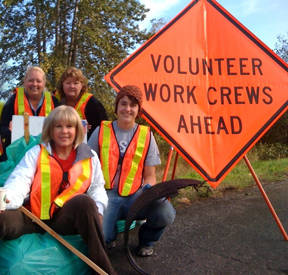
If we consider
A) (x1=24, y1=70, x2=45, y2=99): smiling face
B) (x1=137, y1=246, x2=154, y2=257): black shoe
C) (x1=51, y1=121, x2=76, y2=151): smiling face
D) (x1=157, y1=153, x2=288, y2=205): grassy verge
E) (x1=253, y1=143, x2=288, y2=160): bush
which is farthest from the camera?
(x1=253, y1=143, x2=288, y2=160): bush

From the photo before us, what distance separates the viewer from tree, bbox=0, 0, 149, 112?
43.6 ft

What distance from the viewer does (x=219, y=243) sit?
10.6 ft

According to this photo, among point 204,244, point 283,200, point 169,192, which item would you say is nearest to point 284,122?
point 283,200

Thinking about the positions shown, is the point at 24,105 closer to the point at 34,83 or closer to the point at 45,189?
the point at 34,83

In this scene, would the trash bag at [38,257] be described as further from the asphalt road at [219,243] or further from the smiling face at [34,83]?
the smiling face at [34,83]

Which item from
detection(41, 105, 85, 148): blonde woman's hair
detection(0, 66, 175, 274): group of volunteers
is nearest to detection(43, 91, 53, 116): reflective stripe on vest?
detection(0, 66, 175, 274): group of volunteers

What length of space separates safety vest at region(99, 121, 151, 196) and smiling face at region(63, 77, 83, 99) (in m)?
0.74

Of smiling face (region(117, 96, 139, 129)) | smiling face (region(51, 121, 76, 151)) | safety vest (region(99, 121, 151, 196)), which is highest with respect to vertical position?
smiling face (region(117, 96, 139, 129))

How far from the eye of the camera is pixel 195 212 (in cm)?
426

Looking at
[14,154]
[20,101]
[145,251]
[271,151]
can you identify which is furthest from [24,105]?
[271,151]

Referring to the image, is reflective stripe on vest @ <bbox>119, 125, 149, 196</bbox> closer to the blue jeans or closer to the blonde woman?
the blue jeans

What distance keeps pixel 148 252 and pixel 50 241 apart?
3.31ft

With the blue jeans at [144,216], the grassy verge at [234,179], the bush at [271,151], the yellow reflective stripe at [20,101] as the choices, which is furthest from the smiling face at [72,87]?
the bush at [271,151]

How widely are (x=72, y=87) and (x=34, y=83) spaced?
395mm
